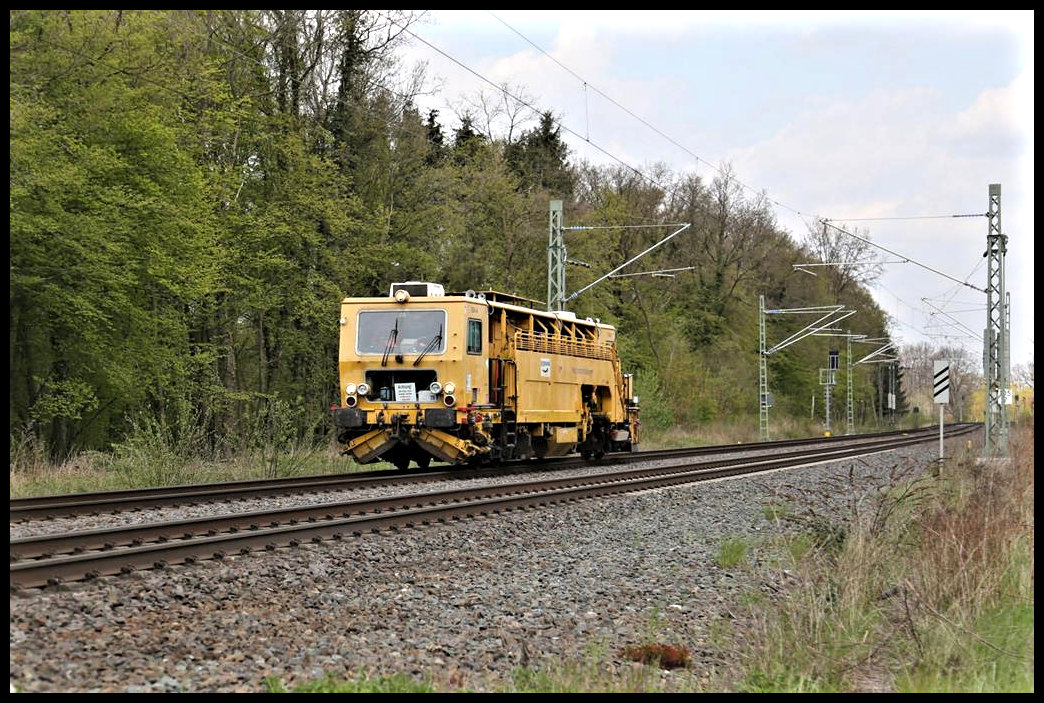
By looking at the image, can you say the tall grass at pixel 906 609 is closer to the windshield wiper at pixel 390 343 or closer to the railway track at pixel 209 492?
the railway track at pixel 209 492

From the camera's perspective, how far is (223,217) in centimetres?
2894

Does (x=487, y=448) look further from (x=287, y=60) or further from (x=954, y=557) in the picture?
(x=287, y=60)

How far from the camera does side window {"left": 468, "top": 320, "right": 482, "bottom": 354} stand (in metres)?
21.7

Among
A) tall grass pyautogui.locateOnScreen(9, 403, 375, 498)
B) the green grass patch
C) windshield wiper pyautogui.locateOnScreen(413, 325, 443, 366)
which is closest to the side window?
windshield wiper pyautogui.locateOnScreen(413, 325, 443, 366)

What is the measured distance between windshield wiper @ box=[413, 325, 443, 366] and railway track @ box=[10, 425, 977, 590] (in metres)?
3.77

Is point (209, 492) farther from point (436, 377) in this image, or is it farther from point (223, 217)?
point (223, 217)

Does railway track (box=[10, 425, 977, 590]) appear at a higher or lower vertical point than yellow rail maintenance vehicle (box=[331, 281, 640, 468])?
lower

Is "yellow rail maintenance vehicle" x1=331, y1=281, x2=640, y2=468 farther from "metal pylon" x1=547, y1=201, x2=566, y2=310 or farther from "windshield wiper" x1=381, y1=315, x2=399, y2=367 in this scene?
"metal pylon" x1=547, y1=201, x2=566, y2=310

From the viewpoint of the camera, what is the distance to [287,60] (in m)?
33.7

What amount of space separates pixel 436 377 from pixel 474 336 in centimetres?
109

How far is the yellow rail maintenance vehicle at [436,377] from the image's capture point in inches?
844
